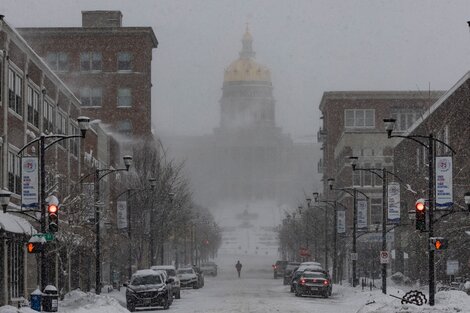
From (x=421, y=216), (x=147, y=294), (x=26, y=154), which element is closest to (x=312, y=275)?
(x=147, y=294)

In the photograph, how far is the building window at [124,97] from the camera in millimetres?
111562

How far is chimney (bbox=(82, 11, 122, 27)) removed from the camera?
113812mm

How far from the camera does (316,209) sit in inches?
4348

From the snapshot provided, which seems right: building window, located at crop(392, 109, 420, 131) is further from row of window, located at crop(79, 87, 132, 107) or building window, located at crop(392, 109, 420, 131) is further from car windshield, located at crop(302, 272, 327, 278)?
car windshield, located at crop(302, 272, 327, 278)

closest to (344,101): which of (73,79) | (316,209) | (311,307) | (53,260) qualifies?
(316,209)

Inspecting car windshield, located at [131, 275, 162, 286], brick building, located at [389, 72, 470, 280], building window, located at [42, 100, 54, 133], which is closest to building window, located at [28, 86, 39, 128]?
building window, located at [42, 100, 54, 133]

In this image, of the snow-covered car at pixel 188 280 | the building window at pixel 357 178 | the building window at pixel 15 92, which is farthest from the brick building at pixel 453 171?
the building window at pixel 357 178

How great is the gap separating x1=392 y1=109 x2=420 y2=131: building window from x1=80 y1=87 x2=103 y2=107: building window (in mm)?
37748

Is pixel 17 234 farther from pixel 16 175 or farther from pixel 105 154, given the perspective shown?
pixel 105 154

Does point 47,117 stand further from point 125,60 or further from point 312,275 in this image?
point 125,60

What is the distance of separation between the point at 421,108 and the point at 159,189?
51433 mm

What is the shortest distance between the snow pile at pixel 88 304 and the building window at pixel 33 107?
39.2 feet

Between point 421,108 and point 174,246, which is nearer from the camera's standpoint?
point 174,246

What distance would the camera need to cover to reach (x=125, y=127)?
11188 centimetres
